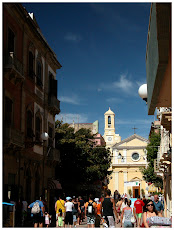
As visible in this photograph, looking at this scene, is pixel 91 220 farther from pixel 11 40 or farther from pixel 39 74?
pixel 39 74

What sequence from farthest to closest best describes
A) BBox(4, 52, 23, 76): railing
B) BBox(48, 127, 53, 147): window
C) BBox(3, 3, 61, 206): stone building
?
BBox(48, 127, 53, 147): window, BBox(3, 3, 61, 206): stone building, BBox(4, 52, 23, 76): railing

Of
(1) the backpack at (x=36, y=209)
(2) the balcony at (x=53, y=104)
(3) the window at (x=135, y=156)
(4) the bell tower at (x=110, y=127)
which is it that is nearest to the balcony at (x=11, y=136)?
(1) the backpack at (x=36, y=209)

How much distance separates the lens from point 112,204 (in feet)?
40.6

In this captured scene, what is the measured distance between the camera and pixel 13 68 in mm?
17234

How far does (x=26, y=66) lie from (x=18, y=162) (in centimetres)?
519

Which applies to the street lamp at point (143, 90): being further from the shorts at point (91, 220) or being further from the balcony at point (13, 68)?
the balcony at point (13, 68)

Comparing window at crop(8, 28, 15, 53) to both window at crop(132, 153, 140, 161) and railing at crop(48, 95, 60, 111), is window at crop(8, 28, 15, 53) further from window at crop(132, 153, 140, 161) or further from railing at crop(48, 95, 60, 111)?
window at crop(132, 153, 140, 161)

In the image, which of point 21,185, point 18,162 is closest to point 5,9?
point 18,162

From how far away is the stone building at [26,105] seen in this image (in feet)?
57.8

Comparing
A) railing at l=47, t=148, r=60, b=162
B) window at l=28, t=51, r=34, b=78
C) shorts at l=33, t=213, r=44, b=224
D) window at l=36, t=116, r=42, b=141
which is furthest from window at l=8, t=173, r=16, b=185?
railing at l=47, t=148, r=60, b=162

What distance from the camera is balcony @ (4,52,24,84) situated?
674 inches

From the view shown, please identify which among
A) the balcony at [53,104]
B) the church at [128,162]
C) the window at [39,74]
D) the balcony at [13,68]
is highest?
the window at [39,74]

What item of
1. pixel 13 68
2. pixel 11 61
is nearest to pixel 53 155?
pixel 13 68

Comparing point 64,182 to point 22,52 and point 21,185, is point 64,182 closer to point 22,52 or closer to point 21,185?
point 21,185
